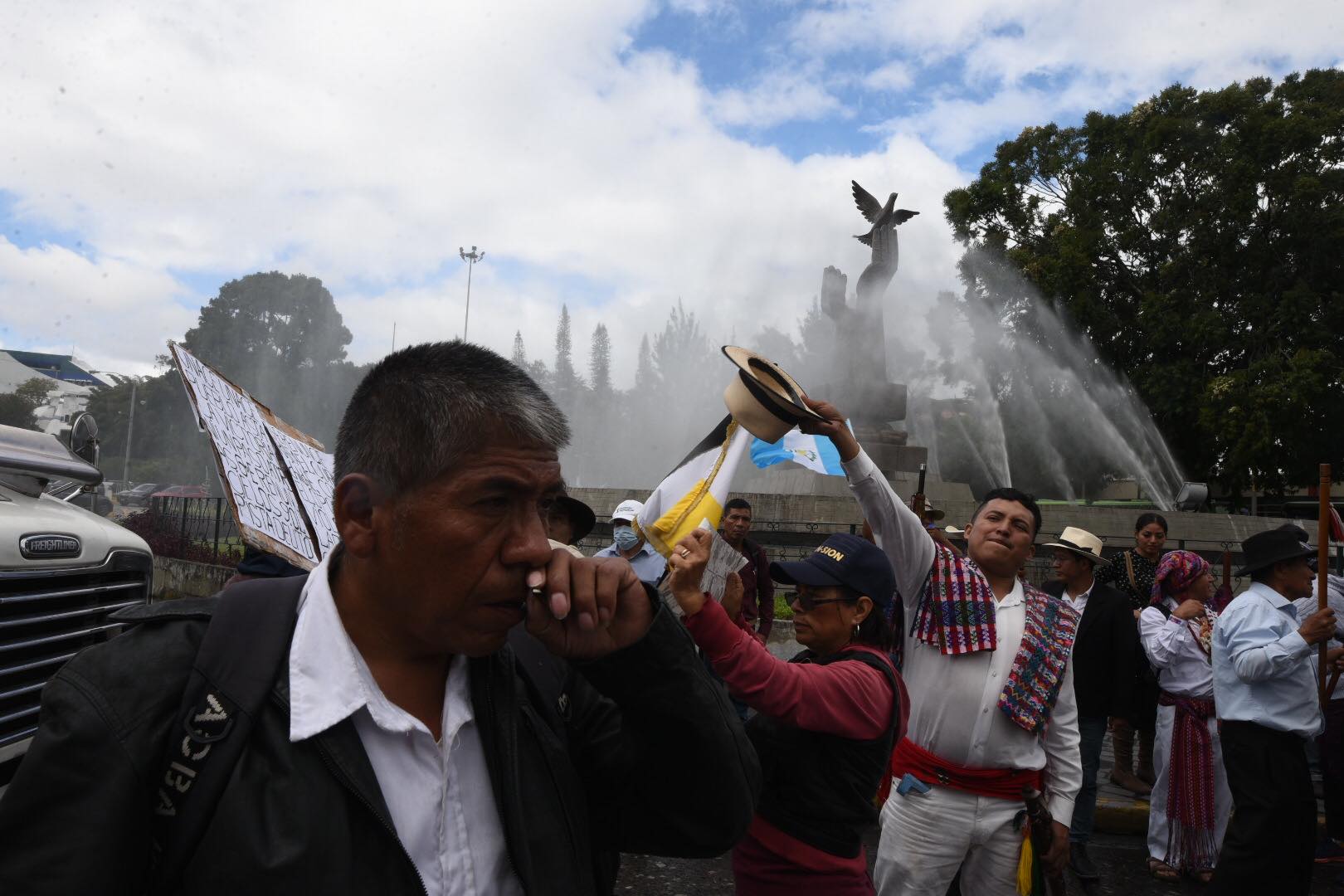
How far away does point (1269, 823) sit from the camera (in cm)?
450

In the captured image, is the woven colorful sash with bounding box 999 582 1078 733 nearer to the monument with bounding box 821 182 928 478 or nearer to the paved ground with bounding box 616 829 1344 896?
the paved ground with bounding box 616 829 1344 896

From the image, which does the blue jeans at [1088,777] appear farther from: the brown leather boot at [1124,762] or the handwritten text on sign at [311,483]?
the handwritten text on sign at [311,483]

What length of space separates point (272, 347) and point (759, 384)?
70040 mm

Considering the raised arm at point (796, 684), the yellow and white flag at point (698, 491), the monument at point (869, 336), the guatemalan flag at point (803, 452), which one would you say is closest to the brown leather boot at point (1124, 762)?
the guatemalan flag at point (803, 452)

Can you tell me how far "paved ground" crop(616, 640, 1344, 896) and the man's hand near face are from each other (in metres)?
4.07

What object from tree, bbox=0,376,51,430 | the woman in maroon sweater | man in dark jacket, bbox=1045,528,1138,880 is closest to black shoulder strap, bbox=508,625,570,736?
the woman in maroon sweater

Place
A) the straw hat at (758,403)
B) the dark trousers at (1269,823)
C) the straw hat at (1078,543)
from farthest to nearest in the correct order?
the straw hat at (1078,543), the dark trousers at (1269,823), the straw hat at (758,403)

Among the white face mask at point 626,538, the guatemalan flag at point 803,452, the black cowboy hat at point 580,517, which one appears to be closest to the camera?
the black cowboy hat at point 580,517

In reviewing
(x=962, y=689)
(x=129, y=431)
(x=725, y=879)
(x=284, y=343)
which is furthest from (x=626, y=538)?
(x=284, y=343)

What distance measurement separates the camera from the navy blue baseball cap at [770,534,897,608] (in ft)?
9.71

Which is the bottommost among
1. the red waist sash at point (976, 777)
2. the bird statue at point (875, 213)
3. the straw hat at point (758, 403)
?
the red waist sash at point (976, 777)

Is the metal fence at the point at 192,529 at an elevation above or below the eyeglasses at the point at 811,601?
below

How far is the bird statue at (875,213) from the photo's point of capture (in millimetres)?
20703

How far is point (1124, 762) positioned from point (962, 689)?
207 inches
